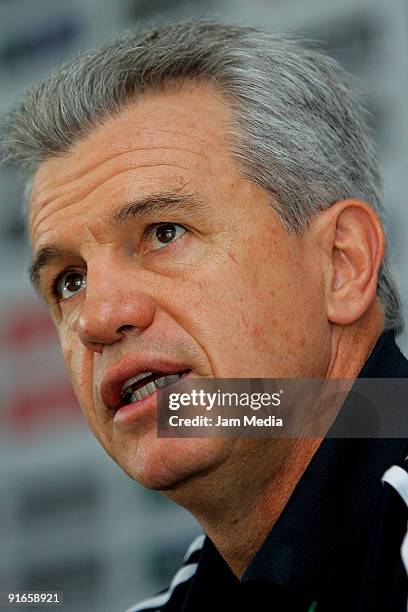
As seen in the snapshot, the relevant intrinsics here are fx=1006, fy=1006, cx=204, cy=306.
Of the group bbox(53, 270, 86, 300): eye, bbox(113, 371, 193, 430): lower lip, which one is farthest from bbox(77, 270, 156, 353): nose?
bbox(53, 270, 86, 300): eye

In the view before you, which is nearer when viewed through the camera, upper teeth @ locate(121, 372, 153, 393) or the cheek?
upper teeth @ locate(121, 372, 153, 393)

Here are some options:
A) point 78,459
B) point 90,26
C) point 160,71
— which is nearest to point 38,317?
point 78,459

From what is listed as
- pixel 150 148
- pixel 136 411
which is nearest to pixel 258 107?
pixel 150 148

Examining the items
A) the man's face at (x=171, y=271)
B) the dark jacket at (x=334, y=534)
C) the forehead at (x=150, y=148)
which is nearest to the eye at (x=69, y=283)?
the man's face at (x=171, y=271)

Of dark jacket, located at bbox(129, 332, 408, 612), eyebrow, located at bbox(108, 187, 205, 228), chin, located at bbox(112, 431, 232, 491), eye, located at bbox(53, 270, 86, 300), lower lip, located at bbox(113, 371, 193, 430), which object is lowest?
dark jacket, located at bbox(129, 332, 408, 612)

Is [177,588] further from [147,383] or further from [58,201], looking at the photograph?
[58,201]

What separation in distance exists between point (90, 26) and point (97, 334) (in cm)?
917

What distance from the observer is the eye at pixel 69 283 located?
1.88 meters

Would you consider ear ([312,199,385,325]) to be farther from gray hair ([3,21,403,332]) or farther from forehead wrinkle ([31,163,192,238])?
forehead wrinkle ([31,163,192,238])

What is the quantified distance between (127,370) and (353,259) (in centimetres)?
47

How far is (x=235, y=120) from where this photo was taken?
180cm

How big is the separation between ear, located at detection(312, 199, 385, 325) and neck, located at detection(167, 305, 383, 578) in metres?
0.05

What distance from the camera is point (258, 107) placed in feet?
5.98

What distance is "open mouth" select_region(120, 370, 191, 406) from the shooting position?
1.61 meters
